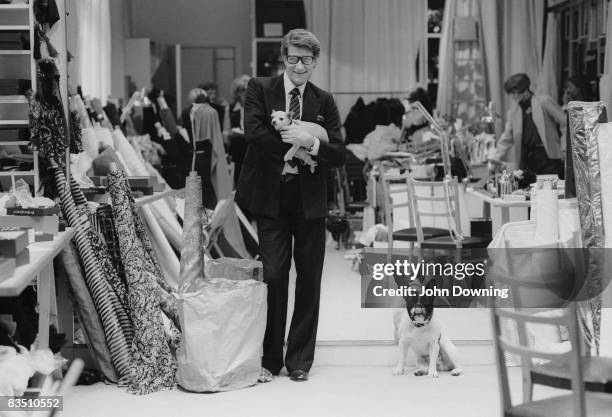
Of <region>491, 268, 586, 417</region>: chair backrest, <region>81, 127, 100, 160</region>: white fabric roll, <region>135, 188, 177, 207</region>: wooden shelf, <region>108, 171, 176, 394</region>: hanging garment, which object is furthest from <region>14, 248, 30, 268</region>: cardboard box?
<region>81, 127, 100, 160</region>: white fabric roll

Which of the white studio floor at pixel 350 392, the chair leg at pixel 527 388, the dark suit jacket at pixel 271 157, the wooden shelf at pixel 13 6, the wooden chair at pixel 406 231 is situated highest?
the wooden shelf at pixel 13 6

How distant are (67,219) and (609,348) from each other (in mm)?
2407

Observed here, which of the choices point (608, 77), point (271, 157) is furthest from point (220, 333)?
point (608, 77)

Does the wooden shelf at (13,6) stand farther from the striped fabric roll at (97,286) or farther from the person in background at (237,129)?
the person in background at (237,129)

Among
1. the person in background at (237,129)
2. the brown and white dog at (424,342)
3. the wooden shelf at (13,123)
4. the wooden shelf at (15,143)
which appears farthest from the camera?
the person in background at (237,129)

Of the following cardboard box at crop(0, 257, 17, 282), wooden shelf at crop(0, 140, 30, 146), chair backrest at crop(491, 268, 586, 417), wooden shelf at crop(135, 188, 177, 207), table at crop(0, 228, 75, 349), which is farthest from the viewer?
wooden shelf at crop(135, 188, 177, 207)

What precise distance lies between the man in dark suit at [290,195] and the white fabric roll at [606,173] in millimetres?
1143

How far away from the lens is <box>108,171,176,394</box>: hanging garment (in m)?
4.47

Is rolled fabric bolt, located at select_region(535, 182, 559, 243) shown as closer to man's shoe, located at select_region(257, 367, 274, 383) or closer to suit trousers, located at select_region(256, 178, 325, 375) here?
suit trousers, located at select_region(256, 178, 325, 375)

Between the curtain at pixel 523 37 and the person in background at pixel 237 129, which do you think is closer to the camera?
the curtain at pixel 523 37

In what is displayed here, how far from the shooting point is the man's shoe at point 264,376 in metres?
4.54

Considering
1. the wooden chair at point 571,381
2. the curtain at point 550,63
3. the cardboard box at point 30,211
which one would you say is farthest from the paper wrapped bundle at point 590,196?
the curtain at point 550,63

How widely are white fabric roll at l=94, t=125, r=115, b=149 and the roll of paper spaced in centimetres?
267

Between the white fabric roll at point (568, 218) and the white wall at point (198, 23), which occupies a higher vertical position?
the white wall at point (198, 23)
